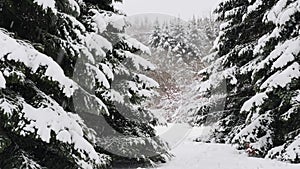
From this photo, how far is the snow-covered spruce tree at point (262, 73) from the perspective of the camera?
24.7ft

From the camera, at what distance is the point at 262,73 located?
875 cm

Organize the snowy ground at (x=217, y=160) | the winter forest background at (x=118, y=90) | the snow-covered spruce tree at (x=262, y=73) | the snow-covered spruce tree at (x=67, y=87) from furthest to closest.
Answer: the snowy ground at (x=217, y=160) < the snow-covered spruce tree at (x=262, y=73) < the winter forest background at (x=118, y=90) < the snow-covered spruce tree at (x=67, y=87)

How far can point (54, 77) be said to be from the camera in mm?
5176

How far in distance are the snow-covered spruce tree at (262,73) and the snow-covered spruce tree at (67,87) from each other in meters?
2.43

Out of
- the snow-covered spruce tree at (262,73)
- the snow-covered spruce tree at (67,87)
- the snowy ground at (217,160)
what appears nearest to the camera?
the snow-covered spruce tree at (67,87)

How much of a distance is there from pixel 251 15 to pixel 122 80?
13.1ft

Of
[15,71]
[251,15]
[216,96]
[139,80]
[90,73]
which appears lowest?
[15,71]

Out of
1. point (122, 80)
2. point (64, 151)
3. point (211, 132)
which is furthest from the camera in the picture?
point (211, 132)

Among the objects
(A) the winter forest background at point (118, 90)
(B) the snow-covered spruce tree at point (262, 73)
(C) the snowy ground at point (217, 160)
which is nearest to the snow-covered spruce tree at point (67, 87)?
(A) the winter forest background at point (118, 90)

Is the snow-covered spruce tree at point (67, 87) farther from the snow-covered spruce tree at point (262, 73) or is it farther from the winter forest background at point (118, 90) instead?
the snow-covered spruce tree at point (262, 73)

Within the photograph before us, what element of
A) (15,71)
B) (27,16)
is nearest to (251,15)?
(27,16)

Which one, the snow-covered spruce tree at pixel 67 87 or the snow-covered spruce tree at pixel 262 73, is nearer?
the snow-covered spruce tree at pixel 67 87

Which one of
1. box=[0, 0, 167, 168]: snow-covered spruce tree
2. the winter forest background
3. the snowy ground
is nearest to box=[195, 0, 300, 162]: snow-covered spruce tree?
the winter forest background

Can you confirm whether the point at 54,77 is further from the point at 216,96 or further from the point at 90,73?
the point at 216,96
